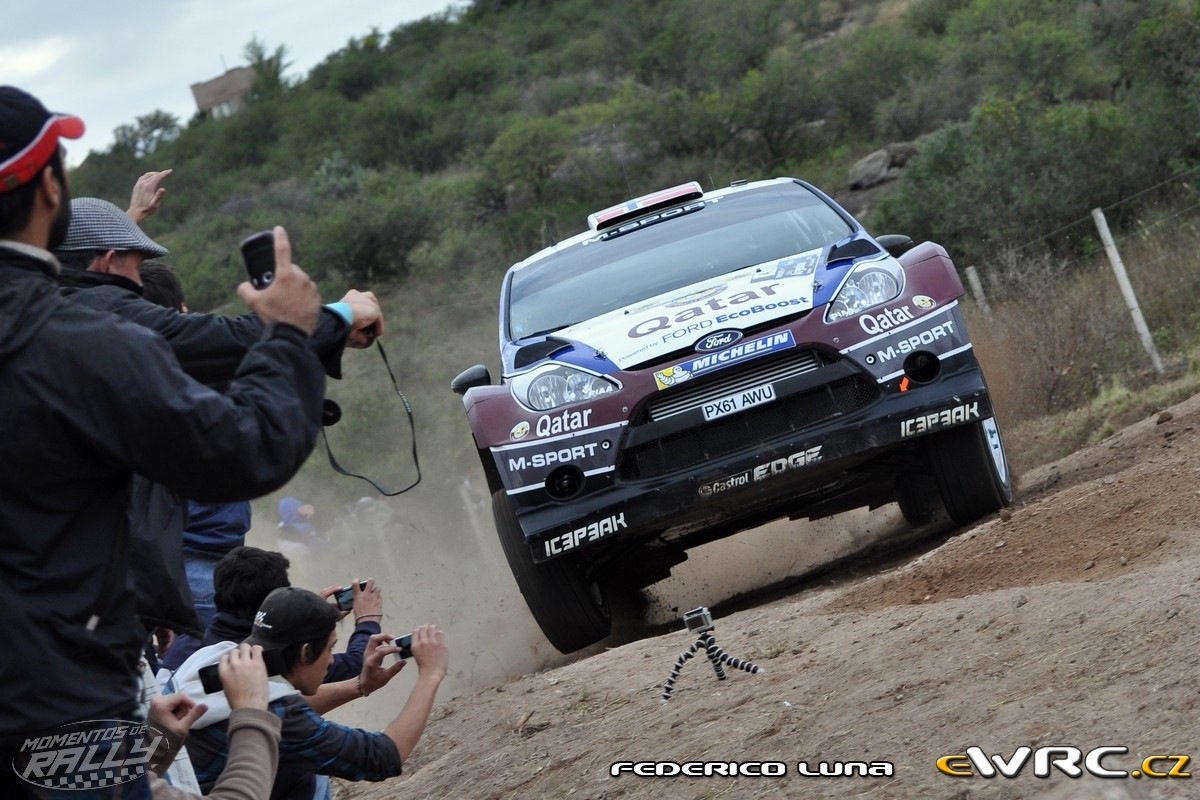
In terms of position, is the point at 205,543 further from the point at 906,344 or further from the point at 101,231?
the point at 906,344

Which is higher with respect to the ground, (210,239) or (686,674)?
(210,239)

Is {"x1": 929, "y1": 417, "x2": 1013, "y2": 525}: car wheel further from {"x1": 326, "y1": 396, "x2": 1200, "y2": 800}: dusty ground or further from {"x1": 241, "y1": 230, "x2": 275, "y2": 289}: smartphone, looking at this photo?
{"x1": 241, "y1": 230, "x2": 275, "y2": 289}: smartphone

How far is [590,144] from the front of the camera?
34469mm

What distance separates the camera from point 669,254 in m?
7.44

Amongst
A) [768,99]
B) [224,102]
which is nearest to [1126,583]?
[768,99]

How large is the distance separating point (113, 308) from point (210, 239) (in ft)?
133

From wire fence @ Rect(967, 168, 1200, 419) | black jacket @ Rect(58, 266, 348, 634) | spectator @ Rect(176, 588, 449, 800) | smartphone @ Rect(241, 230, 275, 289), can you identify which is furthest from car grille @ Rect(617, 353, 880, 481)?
wire fence @ Rect(967, 168, 1200, 419)

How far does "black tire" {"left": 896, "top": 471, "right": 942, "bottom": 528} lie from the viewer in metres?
7.18

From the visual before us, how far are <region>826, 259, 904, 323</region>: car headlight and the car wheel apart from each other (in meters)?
0.66

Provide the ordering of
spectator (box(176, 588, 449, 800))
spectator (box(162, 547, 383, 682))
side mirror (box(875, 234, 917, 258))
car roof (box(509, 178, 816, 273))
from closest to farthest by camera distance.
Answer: spectator (box(176, 588, 449, 800)) → spectator (box(162, 547, 383, 682)) → side mirror (box(875, 234, 917, 258)) → car roof (box(509, 178, 816, 273))

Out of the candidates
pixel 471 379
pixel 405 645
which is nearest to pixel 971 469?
pixel 471 379

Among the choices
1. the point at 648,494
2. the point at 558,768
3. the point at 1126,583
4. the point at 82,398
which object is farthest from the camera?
the point at 648,494

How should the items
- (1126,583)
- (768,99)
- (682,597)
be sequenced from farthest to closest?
(768,99), (682,597), (1126,583)

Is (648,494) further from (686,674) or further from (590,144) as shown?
(590,144)
